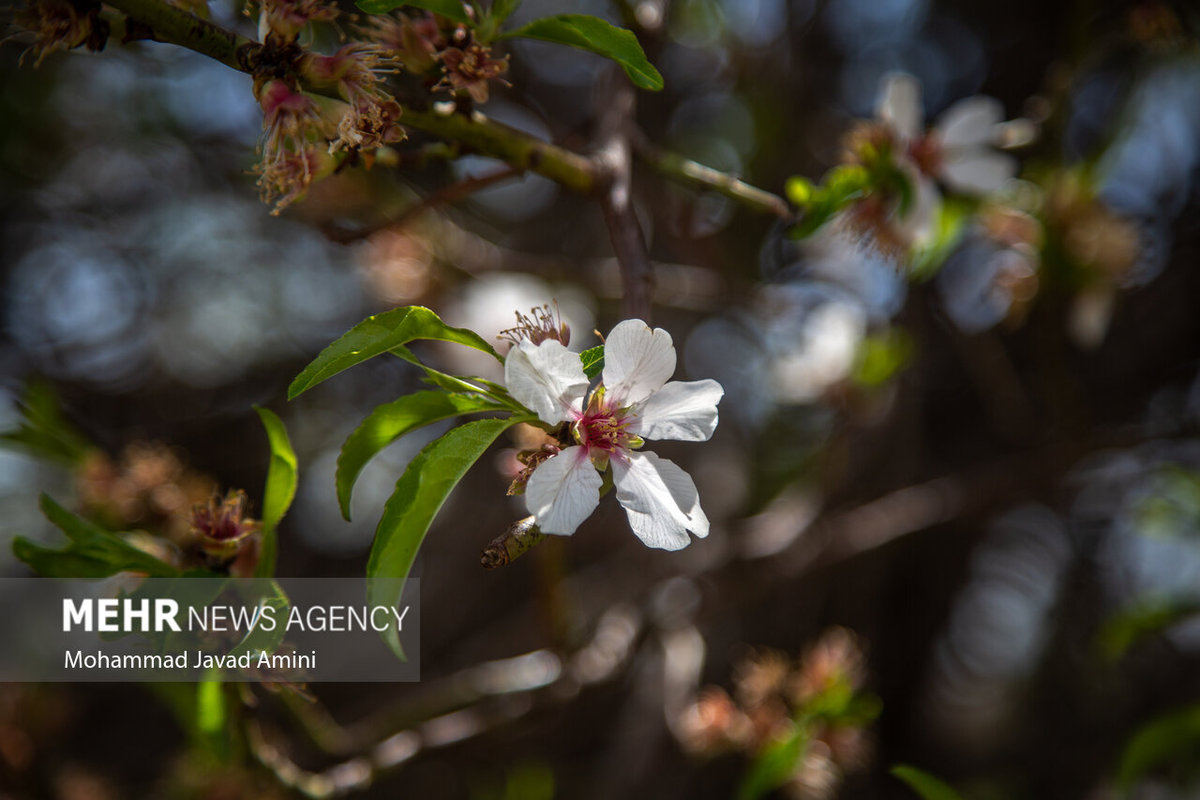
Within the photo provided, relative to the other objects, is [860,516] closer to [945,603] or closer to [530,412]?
[945,603]

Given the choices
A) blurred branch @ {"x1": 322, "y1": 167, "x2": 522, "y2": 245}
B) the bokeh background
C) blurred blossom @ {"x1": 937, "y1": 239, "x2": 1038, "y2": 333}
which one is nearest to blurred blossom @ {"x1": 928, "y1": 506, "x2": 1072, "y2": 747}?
the bokeh background

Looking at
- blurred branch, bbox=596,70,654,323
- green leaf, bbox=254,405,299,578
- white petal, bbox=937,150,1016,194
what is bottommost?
green leaf, bbox=254,405,299,578

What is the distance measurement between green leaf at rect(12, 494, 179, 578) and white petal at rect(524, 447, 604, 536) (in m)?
0.43

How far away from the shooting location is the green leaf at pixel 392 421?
25.0 inches

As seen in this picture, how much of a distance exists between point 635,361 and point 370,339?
0.22 m

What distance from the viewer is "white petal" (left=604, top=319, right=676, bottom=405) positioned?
621mm

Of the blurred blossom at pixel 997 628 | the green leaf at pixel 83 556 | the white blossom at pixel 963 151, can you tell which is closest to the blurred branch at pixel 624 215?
the white blossom at pixel 963 151

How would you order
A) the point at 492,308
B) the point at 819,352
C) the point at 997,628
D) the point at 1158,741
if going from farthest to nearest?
the point at 997,628 < the point at 819,352 < the point at 492,308 < the point at 1158,741

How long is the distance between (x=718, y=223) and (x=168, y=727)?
2.03 metres

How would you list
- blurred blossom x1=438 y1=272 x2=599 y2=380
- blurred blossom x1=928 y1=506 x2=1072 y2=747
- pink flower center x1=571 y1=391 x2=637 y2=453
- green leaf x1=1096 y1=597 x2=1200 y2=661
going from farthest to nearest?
blurred blossom x1=928 y1=506 x2=1072 y2=747 → blurred blossom x1=438 y1=272 x2=599 y2=380 → green leaf x1=1096 y1=597 x2=1200 y2=661 → pink flower center x1=571 y1=391 x2=637 y2=453

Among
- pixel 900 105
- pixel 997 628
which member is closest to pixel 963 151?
pixel 900 105

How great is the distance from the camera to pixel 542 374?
2.00 ft

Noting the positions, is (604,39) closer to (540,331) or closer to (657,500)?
(540,331)

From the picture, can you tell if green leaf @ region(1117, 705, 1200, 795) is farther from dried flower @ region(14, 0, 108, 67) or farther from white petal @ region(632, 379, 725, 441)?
dried flower @ region(14, 0, 108, 67)
